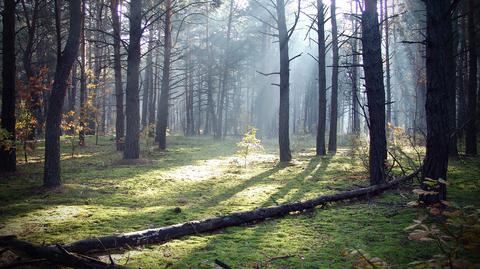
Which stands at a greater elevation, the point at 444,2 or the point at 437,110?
the point at 444,2

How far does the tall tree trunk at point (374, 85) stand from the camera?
7.62m

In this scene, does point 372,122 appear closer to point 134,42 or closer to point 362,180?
point 362,180

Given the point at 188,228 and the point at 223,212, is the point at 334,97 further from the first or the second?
the point at 188,228

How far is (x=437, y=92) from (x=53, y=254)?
633cm

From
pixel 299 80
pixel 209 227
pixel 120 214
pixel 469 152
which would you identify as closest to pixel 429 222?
pixel 209 227

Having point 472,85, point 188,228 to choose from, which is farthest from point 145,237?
point 472,85

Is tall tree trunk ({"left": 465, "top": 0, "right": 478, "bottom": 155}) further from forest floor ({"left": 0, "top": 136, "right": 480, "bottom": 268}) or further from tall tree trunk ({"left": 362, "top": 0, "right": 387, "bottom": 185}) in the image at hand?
tall tree trunk ({"left": 362, "top": 0, "right": 387, "bottom": 185})

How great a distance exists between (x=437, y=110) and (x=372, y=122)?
2.03 metres

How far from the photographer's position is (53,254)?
366 centimetres

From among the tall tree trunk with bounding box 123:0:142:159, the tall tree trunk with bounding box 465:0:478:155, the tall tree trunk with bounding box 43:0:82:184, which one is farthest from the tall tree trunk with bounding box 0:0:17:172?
the tall tree trunk with bounding box 465:0:478:155

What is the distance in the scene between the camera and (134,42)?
510 inches

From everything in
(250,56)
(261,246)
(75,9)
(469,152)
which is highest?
(250,56)

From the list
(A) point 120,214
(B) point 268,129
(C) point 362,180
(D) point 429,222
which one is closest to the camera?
(D) point 429,222

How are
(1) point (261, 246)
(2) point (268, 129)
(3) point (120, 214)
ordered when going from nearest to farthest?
(1) point (261, 246)
(3) point (120, 214)
(2) point (268, 129)
